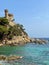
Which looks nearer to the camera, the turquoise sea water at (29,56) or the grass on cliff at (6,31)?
the turquoise sea water at (29,56)

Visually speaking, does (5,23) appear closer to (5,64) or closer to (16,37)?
(16,37)

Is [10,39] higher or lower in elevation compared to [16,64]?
higher

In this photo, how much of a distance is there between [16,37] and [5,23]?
5977mm

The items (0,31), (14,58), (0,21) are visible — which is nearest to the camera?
(14,58)

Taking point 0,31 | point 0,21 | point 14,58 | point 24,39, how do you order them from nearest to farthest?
point 14,58
point 0,31
point 0,21
point 24,39

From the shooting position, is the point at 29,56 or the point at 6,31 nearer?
the point at 29,56

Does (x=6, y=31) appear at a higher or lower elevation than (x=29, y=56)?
higher

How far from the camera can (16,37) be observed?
8706 centimetres

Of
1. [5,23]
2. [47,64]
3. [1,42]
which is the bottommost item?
[47,64]

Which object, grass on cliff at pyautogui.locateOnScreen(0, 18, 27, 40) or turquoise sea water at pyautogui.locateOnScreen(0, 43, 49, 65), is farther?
grass on cliff at pyautogui.locateOnScreen(0, 18, 27, 40)

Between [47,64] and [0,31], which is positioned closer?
[47,64]

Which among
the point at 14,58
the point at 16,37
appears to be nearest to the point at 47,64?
the point at 14,58

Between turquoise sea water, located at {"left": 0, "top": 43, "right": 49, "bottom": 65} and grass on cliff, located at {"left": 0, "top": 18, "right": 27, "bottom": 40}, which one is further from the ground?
grass on cliff, located at {"left": 0, "top": 18, "right": 27, "bottom": 40}

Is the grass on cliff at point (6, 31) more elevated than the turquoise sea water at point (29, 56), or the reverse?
the grass on cliff at point (6, 31)
